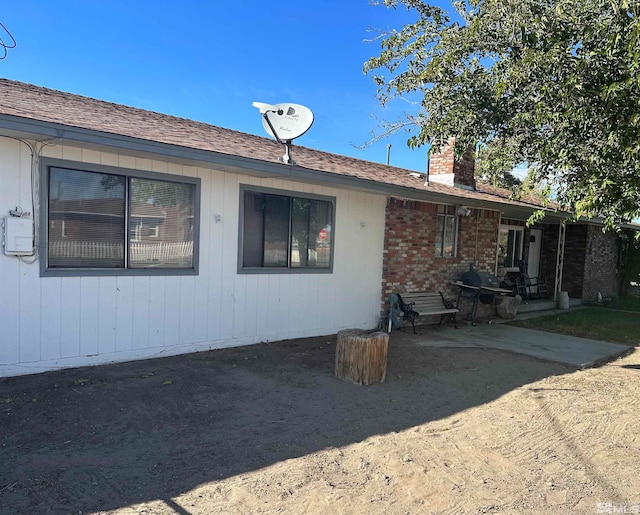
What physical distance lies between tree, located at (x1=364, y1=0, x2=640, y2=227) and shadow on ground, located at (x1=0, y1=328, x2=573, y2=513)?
2740mm

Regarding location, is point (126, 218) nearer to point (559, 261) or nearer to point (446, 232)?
point (446, 232)

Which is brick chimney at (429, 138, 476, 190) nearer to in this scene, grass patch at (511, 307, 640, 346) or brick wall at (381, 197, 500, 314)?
brick wall at (381, 197, 500, 314)

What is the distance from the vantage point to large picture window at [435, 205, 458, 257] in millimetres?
10427

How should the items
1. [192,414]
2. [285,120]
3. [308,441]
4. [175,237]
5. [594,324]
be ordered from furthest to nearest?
1. [594,324]
2. [285,120]
3. [175,237]
4. [192,414]
5. [308,441]

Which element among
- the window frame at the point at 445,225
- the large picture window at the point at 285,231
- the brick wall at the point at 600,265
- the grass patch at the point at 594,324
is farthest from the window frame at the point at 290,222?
the brick wall at the point at 600,265

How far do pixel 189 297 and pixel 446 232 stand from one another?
616 cm

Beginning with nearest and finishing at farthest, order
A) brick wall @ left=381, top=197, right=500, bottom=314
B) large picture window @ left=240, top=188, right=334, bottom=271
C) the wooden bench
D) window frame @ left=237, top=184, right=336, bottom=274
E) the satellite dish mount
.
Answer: the satellite dish mount → window frame @ left=237, top=184, right=336, bottom=274 → large picture window @ left=240, top=188, right=334, bottom=271 → the wooden bench → brick wall @ left=381, top=197, right=500, bottom=314

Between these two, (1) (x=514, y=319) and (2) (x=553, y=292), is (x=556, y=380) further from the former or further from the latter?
(2) (x=553, y=292)

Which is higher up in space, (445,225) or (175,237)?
(445,225)

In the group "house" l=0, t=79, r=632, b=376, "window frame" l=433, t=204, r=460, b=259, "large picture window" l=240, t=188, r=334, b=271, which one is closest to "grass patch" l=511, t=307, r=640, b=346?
"window frame" l=433, t=204, r=460, b=259

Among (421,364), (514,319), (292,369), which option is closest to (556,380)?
(421,364)

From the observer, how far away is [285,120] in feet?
23.2


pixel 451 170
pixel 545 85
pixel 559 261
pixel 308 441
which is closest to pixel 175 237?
pixel 308 441

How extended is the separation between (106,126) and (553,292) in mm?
14403
